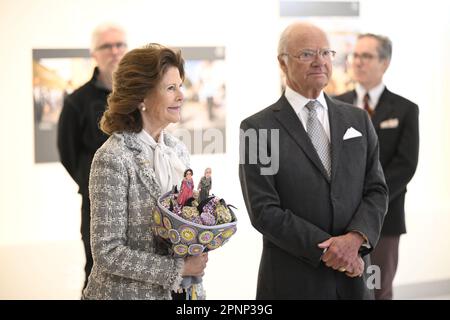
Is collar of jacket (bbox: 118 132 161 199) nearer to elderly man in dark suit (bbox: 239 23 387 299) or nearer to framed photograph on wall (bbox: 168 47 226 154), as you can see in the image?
elderly man in dark suit (bbox: 239 23 387 299)

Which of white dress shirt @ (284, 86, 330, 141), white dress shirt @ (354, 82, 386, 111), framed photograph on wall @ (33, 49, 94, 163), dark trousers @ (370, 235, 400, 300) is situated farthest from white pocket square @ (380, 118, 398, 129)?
framed photograph on wall @ (33, 49, 94, 163)

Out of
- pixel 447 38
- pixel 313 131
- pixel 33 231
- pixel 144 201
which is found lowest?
pixel 33 231

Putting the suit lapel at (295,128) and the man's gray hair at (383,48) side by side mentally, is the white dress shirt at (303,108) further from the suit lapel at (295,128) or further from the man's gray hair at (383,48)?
the man's gray hair at (383,48)

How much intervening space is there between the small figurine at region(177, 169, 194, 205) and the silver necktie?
2.72 feet

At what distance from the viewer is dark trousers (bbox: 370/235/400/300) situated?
428 centimetres

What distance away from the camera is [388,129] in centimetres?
392

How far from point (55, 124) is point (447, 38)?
272 centimetres

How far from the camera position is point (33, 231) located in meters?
3.79

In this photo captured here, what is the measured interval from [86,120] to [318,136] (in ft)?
4.03

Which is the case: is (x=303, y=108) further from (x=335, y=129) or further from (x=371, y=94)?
(x=371, y=94)

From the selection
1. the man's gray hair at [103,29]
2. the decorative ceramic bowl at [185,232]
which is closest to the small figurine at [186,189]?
the decorative ceramic bowl at [185,232]

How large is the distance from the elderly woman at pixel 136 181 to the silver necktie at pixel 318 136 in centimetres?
73
